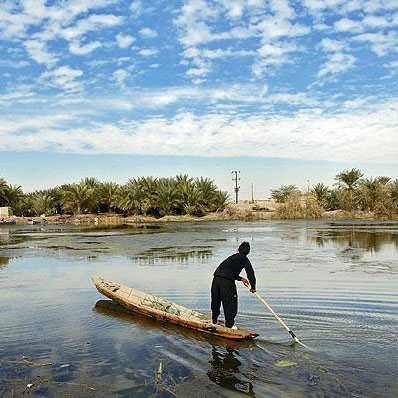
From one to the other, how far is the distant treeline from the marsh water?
38.6 metres

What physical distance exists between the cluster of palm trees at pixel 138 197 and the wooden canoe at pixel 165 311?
44.9 metres

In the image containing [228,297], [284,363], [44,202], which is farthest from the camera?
[44,202]

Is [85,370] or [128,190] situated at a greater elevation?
[128,190]

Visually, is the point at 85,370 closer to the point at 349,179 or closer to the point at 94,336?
the point at 94,336

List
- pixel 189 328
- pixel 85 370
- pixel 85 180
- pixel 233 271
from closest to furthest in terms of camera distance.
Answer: pixel 85 370 < pixel 233 271 < pixel 189 328 < pixel 85 180

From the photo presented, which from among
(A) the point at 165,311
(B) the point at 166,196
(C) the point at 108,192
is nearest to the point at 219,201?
(B) the point at 166,196

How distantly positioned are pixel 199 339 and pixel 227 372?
172cm

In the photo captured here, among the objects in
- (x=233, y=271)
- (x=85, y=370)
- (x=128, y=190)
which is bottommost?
(x=85, y=370)

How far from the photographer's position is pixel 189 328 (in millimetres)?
9273

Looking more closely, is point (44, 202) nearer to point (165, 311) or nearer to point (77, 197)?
point (77, 197)

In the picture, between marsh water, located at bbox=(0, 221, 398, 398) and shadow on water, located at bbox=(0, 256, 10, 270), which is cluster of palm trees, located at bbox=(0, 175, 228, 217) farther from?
marsh water, located at bbox=(0, 221, 398, 398)

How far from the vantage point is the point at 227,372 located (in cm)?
697

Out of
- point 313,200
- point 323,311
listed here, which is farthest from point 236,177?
point 323,311

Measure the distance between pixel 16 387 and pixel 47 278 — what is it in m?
9.69
